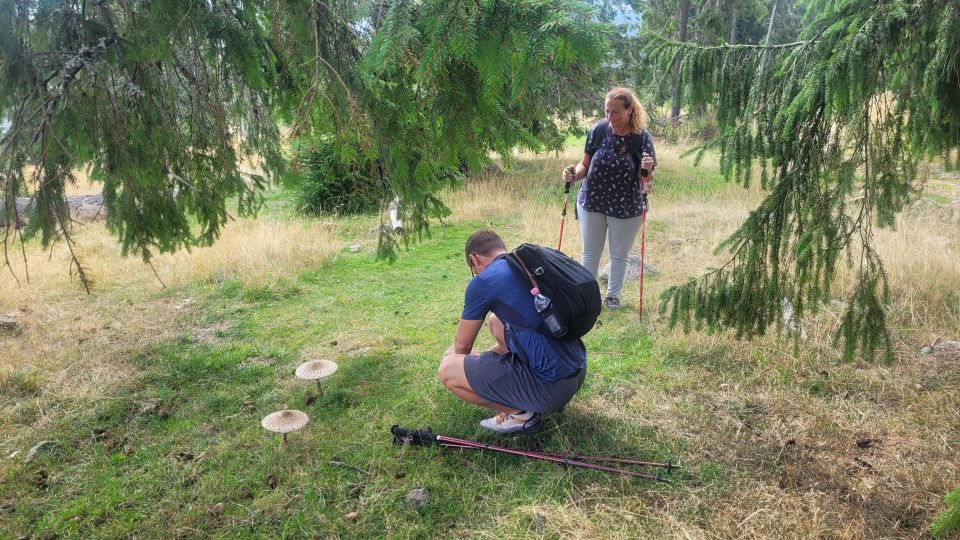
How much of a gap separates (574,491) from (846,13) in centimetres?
311

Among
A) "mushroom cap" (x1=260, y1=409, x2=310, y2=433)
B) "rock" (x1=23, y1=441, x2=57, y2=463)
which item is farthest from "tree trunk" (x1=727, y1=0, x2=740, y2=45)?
"rock" (x1=23, y1=441, x2=57, y2=463)

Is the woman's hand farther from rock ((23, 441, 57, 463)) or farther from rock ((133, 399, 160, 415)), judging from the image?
rock ((23, 441, 57, 463))

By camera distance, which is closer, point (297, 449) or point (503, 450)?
point (503, 450)

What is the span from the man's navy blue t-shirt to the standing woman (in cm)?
196

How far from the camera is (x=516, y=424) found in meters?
3.49

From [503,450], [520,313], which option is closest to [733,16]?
[520,313]

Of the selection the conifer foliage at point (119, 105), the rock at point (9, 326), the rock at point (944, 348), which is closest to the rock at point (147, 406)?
the conifer foliage at point (119, 105)

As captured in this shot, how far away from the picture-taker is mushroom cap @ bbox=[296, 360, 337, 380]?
3768 millimetres

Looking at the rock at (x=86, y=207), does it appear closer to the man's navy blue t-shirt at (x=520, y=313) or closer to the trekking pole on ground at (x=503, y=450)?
the trekking pole on ground at (x=503, y=450)

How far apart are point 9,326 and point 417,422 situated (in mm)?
3977

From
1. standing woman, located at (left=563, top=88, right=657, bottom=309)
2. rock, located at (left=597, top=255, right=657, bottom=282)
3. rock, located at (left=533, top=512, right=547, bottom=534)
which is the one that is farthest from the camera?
rock, located at (left=597, top=255, right=657, bottom=282)

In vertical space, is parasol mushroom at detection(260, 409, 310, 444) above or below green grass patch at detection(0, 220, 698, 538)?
above

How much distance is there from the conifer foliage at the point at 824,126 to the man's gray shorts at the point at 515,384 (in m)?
1.06

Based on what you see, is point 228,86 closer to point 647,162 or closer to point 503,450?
point 503,450
